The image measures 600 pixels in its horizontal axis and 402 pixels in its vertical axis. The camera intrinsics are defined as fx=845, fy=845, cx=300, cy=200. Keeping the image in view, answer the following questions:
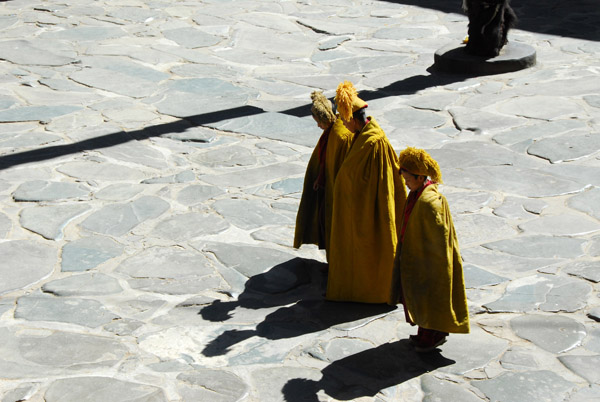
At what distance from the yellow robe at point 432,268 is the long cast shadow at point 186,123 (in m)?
4.83

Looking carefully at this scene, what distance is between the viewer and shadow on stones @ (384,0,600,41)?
12.9 m

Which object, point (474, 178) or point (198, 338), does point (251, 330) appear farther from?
point (474, 178)

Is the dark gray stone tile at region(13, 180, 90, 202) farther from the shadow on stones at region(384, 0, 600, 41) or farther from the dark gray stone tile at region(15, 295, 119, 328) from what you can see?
the shadow on stones at region(384, 0, 600, 41)

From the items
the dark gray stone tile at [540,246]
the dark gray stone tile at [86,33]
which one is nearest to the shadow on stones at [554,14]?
the dark gray stone tile at [86,33]

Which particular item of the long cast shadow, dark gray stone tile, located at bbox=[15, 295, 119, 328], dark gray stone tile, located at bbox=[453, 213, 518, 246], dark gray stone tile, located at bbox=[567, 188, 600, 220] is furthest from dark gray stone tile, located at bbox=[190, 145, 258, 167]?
dark gray stone tile, located at bbox=[567, 188, 600, 220]

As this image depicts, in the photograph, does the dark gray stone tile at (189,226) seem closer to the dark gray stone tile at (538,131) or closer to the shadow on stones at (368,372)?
the shadow on stones at (368,372)

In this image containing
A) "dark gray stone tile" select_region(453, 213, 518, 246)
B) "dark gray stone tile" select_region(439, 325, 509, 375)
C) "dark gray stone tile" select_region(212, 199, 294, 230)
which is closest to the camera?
"dark gray stone tile" select_region(439, 325, 509, 375)

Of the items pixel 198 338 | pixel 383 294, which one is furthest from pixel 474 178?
pixel 198 338

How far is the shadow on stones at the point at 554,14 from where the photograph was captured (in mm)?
12930

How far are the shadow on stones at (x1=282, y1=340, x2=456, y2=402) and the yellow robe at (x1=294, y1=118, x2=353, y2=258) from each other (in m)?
1.14

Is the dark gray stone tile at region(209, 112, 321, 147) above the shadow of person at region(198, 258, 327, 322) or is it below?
above

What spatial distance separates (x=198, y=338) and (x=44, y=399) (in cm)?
109

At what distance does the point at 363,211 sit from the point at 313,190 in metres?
0.67

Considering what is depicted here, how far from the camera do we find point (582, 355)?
494cm
